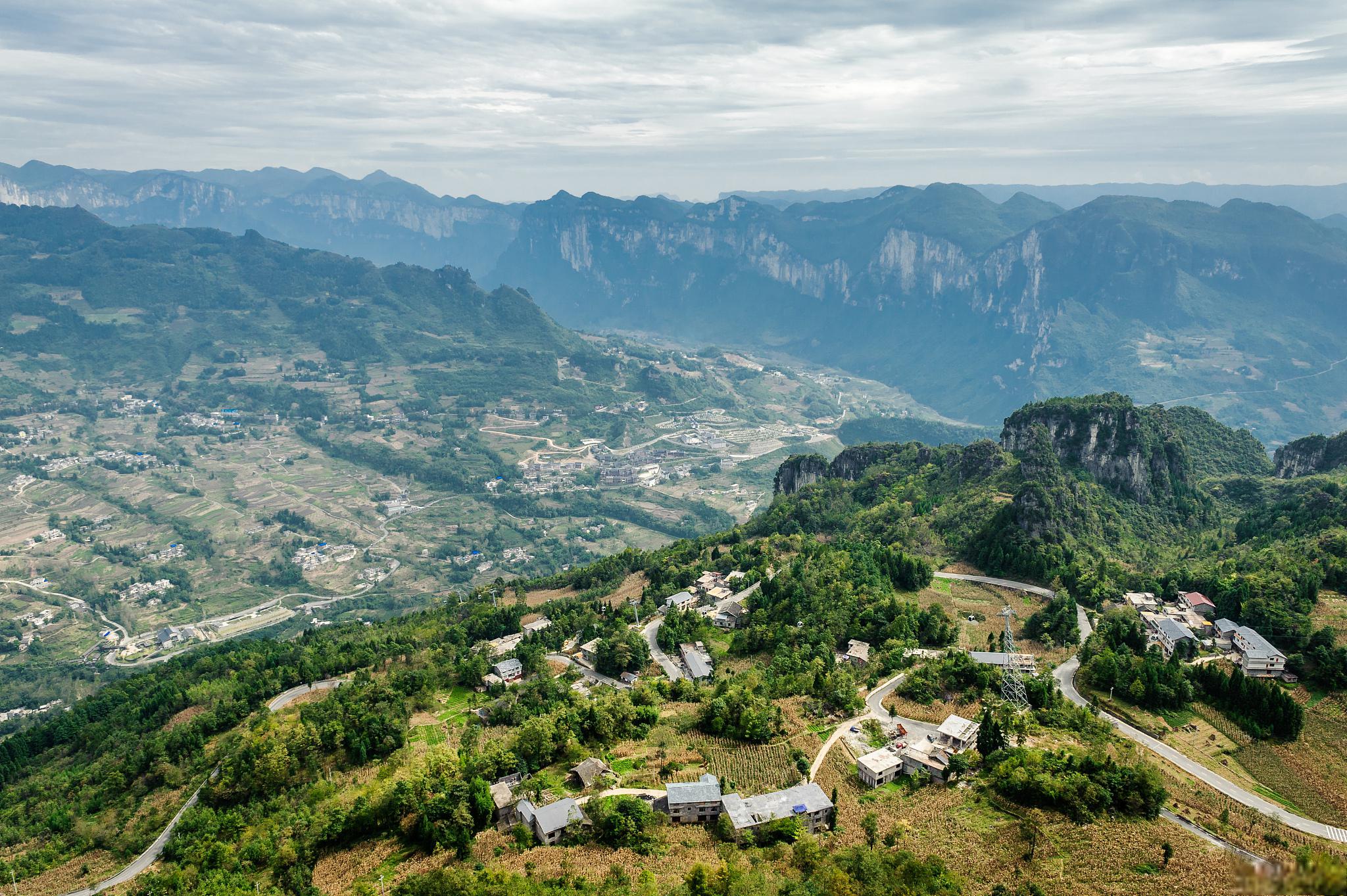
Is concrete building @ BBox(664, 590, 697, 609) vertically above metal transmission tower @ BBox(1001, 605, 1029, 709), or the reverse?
metal transmission tower @ BBox(1001, 605, 1029, 709)

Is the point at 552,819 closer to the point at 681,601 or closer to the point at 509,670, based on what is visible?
the point at 509,670

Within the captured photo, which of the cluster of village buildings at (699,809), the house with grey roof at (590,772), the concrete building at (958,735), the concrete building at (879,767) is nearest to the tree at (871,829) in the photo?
the cluster of village buildings at (699,809)

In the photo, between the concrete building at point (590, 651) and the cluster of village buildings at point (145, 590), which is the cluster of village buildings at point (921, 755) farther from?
the cluster of village buildings at point (145, 590)

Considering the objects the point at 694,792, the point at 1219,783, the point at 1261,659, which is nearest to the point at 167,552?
the point at 694,792

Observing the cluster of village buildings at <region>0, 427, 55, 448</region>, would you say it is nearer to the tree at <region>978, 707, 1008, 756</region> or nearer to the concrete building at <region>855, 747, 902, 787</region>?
the concrete building at <region>855, 747, 902, 787</region>

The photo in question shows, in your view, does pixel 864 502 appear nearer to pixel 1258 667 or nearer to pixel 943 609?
pixel 943 609

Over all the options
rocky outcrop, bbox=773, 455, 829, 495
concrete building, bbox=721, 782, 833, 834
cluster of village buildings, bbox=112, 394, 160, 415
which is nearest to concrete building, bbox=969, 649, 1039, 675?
concrete building, bbox=721, 782, 833, 834
